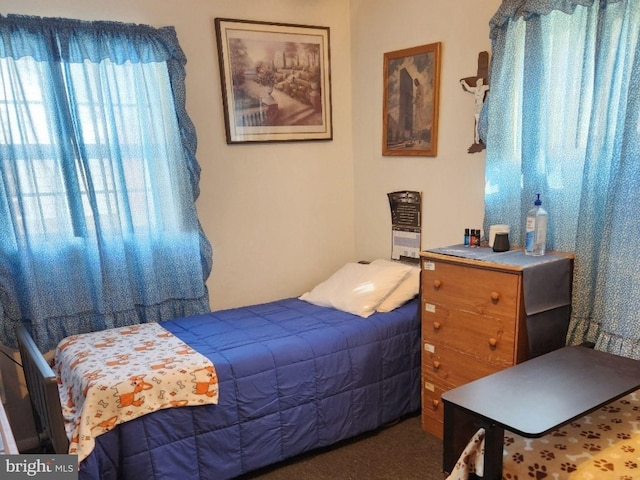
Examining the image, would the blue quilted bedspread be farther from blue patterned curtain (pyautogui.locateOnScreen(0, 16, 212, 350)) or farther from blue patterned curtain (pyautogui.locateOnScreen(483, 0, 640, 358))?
blue patterned curtain (pyautogui.locateOnScreen(483, 0, 640, 358))

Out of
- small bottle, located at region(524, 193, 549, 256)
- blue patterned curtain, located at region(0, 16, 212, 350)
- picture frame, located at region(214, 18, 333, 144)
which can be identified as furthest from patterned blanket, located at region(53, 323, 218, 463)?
small bottle, located at region(524, 193, 549, 256)

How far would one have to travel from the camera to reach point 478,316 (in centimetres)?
216

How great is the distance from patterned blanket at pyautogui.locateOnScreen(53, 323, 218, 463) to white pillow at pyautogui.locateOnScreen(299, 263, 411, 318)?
0.91 metres

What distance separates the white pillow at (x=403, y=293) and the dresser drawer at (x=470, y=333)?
0.94ft

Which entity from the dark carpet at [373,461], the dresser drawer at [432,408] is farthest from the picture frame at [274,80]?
the dark carpet at [373,461]

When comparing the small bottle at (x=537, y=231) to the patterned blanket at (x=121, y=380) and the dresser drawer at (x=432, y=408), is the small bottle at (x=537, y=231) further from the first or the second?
the patterned blanket at (x=121, y=380)

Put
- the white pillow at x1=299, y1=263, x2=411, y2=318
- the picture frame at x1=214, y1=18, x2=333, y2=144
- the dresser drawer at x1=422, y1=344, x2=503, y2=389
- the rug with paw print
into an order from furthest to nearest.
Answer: the picture frame at x1=214, y1=18, x2=333, y2=144 → the white pillow at x1=299, y1=263, x2=411, y2=318 → the dresser drawer at x1=422, y1=344, x2=503, y2=389 → the rug with paw print

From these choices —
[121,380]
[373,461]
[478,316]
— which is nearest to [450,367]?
[478,316]

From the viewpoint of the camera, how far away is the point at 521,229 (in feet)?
7.51

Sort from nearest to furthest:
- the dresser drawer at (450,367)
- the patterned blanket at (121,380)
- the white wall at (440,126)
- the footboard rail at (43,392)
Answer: the footboard rail at (43,392), the patterned blanket at (121,380), the dresser drawer at (450,367), the white wall at (440,126)

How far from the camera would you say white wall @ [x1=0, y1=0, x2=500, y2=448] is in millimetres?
2547

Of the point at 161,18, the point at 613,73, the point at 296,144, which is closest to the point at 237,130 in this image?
the point at 296,144

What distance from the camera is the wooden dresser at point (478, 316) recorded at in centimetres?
201

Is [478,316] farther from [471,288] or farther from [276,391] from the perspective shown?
[276,391]
